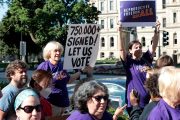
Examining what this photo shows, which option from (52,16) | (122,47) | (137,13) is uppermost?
(52,16)

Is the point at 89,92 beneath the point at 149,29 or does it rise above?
beneath

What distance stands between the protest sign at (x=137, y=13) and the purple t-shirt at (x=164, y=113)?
12.1ft

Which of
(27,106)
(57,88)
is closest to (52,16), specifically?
(57,88)

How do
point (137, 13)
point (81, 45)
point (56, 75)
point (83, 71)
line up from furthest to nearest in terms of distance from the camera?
point (137, 13) < point (81, 45) < point (83, 71) < point (56, 75)

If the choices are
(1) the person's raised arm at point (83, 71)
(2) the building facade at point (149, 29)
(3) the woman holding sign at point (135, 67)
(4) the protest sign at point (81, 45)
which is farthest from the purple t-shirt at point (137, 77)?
(2) the building facade at point (149, 29)

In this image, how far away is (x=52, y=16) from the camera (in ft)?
164

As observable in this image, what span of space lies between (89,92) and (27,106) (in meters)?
0.62

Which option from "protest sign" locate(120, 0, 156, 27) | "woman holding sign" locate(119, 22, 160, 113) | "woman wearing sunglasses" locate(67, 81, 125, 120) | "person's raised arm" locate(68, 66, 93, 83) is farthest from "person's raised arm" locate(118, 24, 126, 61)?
"woman wearing sunglasses" locate(67, 81, 125, 120)

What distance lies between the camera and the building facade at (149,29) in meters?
88.9

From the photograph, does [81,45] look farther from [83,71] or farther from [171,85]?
[171,85]

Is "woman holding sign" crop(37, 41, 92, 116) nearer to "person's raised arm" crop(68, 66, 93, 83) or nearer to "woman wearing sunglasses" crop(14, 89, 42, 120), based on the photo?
"person's raised arm" crop(68, 66, 93, 83)

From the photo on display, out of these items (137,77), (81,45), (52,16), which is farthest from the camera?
(52,16)

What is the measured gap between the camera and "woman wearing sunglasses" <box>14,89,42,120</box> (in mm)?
3682

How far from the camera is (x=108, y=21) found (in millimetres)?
102750
